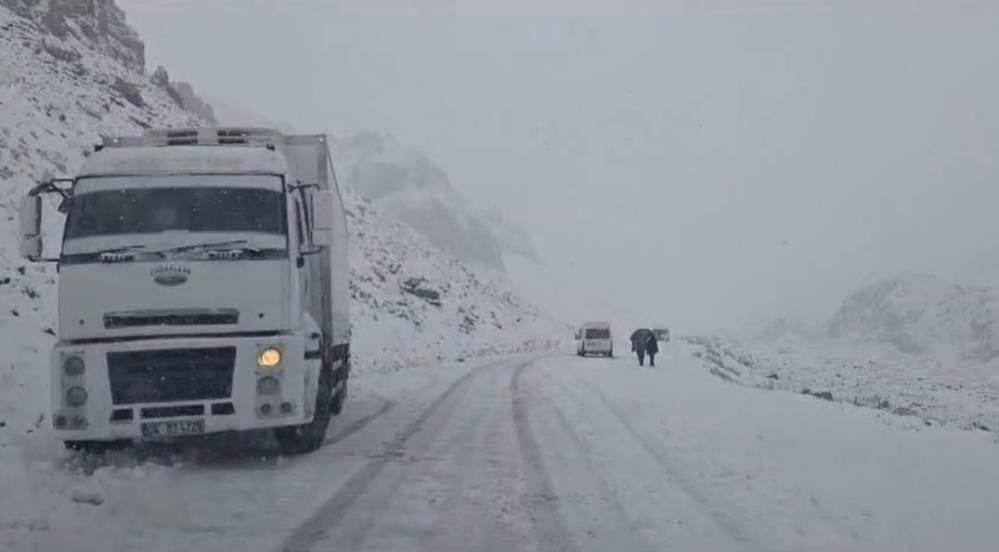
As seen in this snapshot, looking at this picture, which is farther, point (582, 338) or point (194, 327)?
point (582, 338)

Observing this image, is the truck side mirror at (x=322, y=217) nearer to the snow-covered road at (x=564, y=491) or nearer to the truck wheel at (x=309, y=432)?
the truck wheel at (x=309, y=432)

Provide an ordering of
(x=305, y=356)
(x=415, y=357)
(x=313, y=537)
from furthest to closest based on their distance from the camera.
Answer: (x=415, y=357) → (x=305, y=356) → (x=313, y=537)

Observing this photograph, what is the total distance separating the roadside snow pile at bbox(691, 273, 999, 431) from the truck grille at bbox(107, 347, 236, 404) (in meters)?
17.7

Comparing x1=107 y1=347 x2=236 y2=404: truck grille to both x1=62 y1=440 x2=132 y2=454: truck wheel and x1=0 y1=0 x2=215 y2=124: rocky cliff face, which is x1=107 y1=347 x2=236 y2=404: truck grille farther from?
x1=0 y1=0 x2=215 y2=124: rocky cliff face

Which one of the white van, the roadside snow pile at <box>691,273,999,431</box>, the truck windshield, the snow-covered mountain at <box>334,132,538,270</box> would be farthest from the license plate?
the snow-covered mountain at <box>334,132,538,270</box>

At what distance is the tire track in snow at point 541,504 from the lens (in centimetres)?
693

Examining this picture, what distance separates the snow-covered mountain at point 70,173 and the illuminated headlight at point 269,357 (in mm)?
3935

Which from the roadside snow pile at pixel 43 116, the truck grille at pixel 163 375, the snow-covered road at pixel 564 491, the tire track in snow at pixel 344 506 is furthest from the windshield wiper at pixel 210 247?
the roadside snow pile at pixel 43 116

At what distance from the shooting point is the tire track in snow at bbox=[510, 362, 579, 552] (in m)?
6.93

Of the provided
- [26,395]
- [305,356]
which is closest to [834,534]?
[305,356]

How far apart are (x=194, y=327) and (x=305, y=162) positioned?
4293 millimetres

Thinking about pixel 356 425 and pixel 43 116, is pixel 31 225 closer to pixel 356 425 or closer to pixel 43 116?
pixel 356 425

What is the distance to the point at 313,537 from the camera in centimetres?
702

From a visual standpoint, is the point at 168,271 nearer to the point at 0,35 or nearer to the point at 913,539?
the point at 913,539
